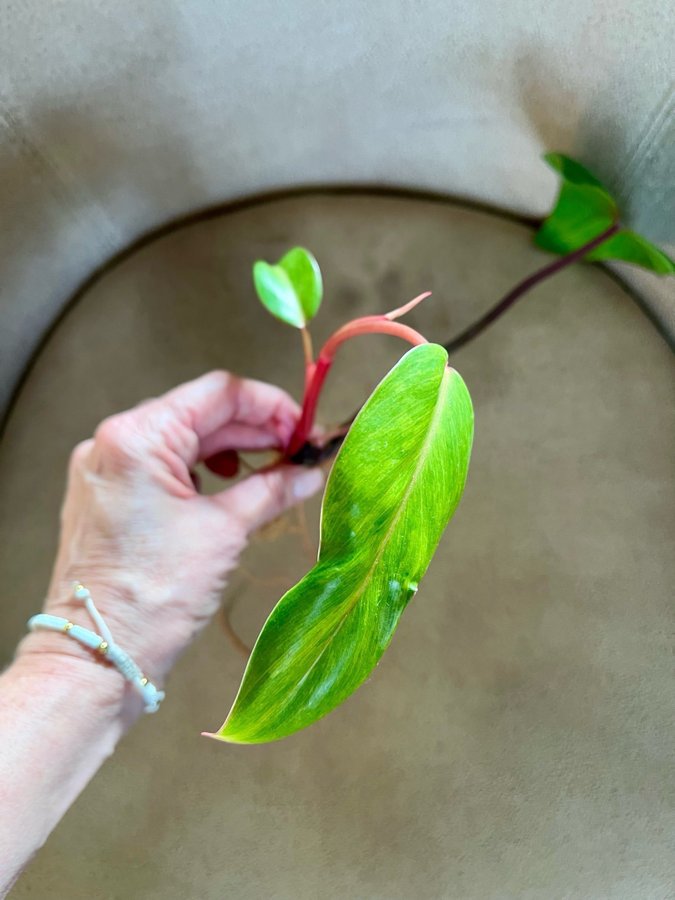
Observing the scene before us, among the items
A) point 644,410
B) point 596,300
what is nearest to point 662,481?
point 644,410

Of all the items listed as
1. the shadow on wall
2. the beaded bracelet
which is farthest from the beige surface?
the beaded bracelet

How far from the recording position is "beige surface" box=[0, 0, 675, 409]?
2.12 ft

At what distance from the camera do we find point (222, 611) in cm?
76

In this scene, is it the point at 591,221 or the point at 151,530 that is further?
the point at 591,221

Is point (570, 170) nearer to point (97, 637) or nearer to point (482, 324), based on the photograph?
point (482, 324)

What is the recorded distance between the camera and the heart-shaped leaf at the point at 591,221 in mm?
692

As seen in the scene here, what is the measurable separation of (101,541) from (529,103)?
2.09 ft

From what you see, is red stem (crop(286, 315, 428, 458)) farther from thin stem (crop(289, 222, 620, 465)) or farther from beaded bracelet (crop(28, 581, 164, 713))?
beaded bracelet (crop(28, 581, 164, 713))

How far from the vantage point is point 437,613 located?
2.44 feet

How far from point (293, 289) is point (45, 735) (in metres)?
0.45

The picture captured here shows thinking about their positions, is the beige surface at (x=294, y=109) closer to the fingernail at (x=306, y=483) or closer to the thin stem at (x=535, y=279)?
the thin stem at (x=535, y=279)

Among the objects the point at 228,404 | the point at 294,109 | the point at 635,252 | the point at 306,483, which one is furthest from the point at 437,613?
the point at 294,109

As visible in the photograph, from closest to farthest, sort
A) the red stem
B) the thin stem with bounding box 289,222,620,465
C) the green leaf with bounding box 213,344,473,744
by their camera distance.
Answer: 1. the green leaf with bounding box 213,344,473,744
2. the red stem
3. the thin stem with bounding box 289,222,620,465

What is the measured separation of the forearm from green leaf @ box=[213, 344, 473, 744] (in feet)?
0.90
